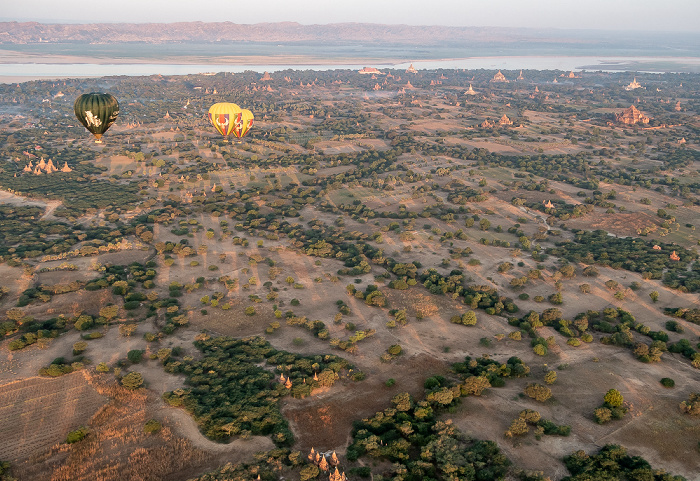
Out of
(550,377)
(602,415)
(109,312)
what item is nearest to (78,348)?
(109,312)

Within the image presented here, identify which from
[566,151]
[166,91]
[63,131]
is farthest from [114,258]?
[166,91]

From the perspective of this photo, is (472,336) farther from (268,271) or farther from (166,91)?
(166,91)

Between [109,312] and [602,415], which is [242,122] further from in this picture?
[602,415]

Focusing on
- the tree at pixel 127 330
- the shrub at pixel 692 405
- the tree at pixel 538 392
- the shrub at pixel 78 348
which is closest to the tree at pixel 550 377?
the tree at pixel 538 392

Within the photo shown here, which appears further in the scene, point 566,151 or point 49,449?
point 566,151

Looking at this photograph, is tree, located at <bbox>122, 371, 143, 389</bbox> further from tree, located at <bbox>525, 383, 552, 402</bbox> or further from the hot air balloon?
→ the hot air balloon

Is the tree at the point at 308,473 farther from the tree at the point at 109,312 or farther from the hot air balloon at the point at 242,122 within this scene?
the hot air balloon at the point at 242,122
